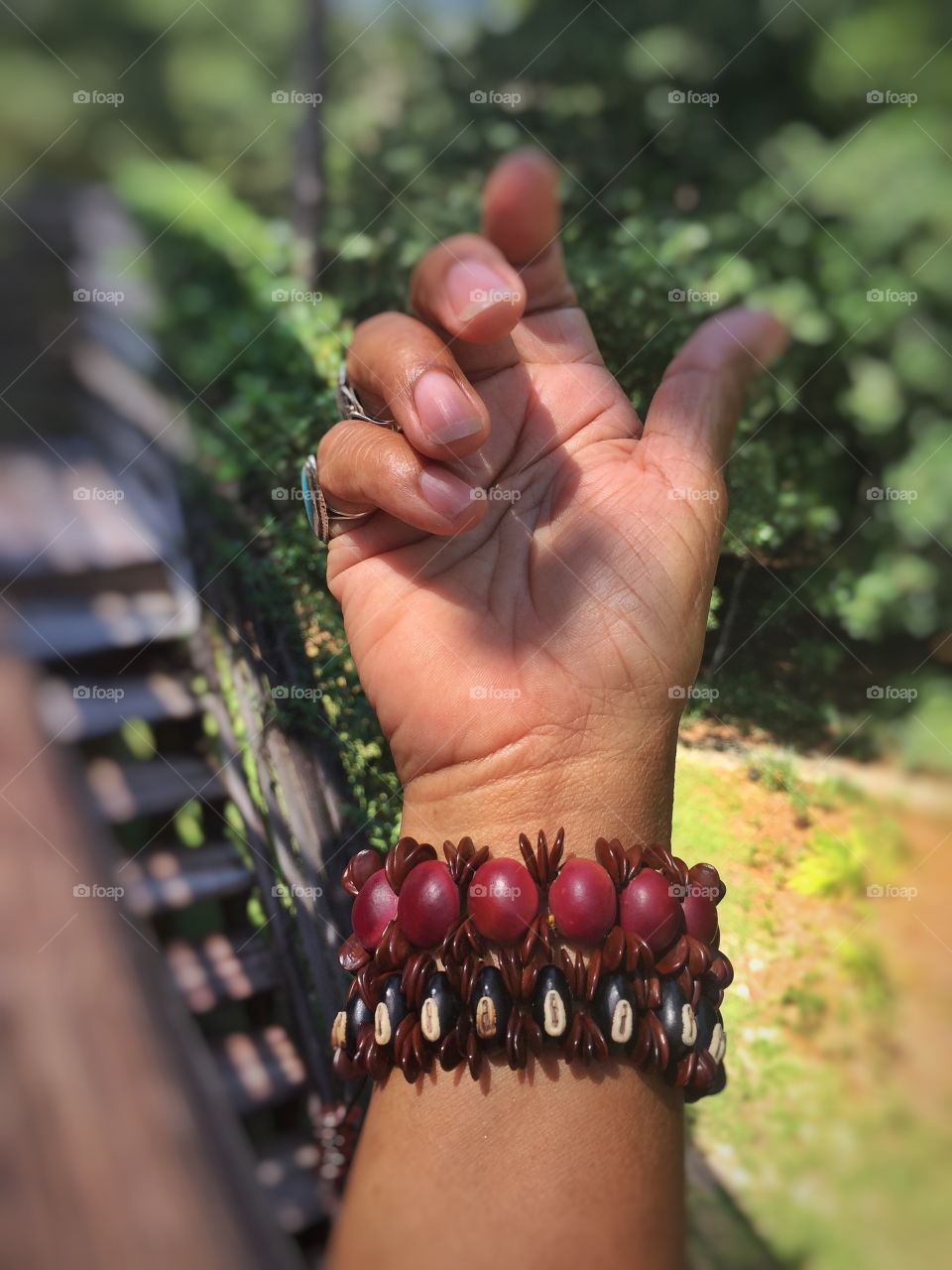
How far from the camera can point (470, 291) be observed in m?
0.90

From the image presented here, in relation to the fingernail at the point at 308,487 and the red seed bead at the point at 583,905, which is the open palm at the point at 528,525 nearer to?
the fingernail at the point at 308,487

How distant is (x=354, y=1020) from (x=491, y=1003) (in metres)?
0.13

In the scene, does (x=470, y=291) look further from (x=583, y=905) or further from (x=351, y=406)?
(x=583, y=905)

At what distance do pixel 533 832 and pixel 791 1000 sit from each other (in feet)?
1.07

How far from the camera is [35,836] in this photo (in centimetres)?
139

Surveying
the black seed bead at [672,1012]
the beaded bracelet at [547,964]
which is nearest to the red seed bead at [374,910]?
the beaded bracelet at [547,964]

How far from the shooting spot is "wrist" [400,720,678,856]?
2.97 ft

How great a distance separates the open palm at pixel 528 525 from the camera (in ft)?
3.08

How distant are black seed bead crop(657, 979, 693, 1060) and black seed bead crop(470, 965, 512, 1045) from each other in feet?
0.44

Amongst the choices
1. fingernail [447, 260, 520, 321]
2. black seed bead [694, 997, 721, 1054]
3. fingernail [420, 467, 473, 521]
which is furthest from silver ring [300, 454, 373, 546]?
black seed bead [694, 997, 721, 1054]

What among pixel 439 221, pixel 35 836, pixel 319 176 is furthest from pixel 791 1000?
pixel 319 176

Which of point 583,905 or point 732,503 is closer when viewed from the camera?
point 583,905

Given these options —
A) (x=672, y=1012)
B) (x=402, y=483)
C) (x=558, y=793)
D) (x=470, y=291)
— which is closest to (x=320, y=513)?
(x=402, y=483)

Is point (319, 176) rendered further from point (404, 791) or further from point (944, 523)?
point (404, 791)
